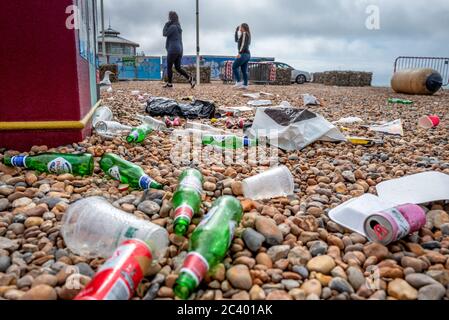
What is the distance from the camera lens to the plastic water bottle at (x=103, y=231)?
1.23 m

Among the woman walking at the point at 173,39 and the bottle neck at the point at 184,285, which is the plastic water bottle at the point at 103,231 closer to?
the bottle neck at the point at 184,285

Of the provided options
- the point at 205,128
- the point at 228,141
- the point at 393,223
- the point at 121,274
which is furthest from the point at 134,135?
the point at 393,223

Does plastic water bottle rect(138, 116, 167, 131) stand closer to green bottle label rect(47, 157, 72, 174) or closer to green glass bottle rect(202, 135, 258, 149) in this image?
green glass bottle rect(202, 135, 258, 149)

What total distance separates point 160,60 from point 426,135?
66.6 ft

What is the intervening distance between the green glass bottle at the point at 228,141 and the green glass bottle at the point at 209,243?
4.89ft

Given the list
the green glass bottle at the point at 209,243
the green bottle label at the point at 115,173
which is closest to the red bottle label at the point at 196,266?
the green glass bottle at the point at 209,243

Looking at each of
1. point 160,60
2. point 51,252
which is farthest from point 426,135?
point 160,60

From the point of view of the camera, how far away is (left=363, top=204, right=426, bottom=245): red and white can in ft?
4.31

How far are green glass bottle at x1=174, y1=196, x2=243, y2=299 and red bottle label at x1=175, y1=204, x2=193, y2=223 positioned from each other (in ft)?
0.28

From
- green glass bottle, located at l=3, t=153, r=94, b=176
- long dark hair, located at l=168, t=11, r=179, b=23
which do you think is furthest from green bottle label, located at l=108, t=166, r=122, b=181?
long dark hair, located at l=168, t=11, r=179, b=23

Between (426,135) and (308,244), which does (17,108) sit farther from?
(426,135)

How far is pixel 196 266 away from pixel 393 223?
2.60 ft

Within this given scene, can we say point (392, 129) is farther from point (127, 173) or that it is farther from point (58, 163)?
point (58, 163)

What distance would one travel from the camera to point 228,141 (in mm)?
2916
